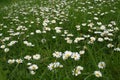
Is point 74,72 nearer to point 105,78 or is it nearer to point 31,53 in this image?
point 105,78

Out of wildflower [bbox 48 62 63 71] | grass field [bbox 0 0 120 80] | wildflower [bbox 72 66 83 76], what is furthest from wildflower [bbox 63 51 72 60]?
wildflower [bbox 72 66 83 76]

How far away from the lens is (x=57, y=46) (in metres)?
4.85

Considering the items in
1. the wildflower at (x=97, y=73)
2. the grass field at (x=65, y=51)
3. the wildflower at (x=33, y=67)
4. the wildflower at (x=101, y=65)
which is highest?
the wildflower at (x=97, y=73)

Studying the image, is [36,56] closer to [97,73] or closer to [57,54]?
[57,54]

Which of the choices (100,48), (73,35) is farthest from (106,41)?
(73,35)

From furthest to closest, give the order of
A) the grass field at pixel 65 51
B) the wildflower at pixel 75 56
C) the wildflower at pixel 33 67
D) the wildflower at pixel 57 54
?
the wildflower at pixel 57 54 → the wildflower at pixel 75 56 → the wildflower at pixel 33 67 → the grass field at pixel 65 51

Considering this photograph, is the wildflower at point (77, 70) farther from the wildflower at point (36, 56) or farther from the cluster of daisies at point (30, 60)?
the wildflower at point (36, 56)

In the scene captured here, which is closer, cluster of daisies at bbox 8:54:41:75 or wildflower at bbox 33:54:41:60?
cluster of daisies at bbox 8:54:41:75

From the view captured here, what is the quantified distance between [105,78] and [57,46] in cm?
159

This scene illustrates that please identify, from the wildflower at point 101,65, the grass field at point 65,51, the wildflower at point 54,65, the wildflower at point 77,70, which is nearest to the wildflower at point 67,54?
the grass field at point 65,51

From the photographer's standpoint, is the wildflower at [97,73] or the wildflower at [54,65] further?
the wildflower at [54,65]

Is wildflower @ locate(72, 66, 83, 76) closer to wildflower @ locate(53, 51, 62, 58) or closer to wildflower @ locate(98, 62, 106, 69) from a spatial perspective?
wildflower @ locate(98, 62, 106, 69)

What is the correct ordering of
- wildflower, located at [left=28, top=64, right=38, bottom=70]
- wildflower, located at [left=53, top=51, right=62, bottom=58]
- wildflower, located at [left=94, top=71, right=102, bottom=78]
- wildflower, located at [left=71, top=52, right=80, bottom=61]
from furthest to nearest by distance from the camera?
wildflower, located at [left=53, top=51, right=62, bottom=58] → wildflower, located at [left=71, top=52, right=80, bottom=61] → wildflower, located at [left=28, top=64, right=38, bottom=70] → wildflower, located at [left=94, top=71, right=102, bottom=78]

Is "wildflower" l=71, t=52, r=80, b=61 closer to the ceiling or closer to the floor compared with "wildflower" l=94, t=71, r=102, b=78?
closer to the floor
